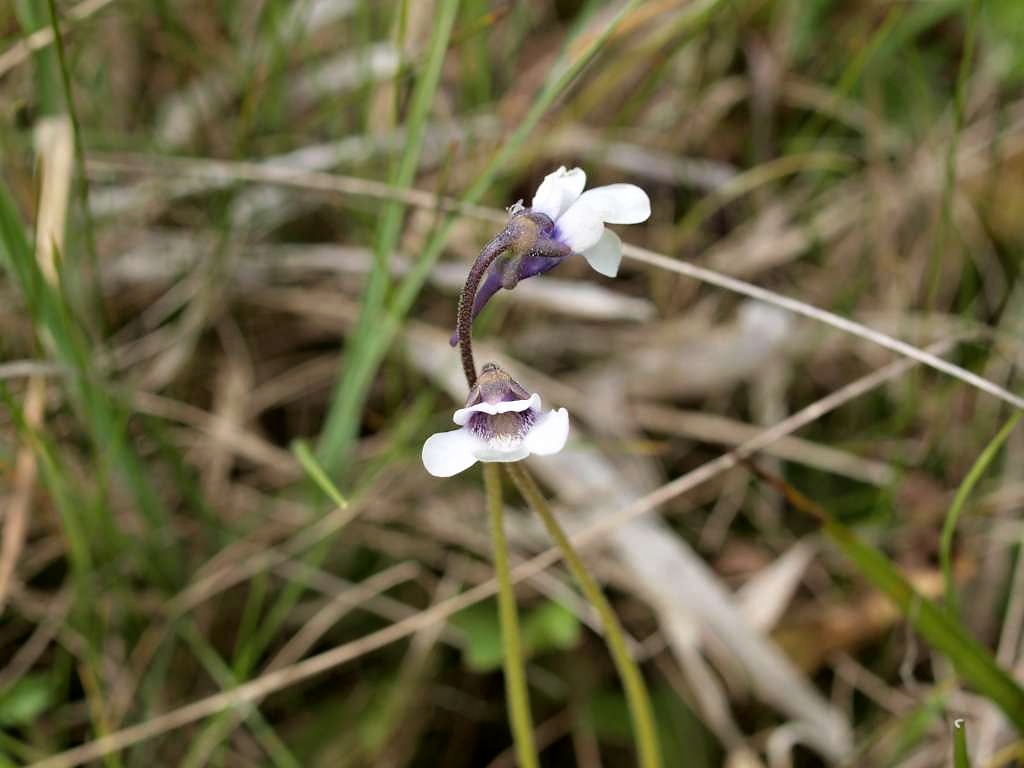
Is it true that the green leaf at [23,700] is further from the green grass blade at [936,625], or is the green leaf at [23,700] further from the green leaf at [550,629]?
the green grass blade at [936,625]

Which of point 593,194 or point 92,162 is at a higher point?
point 92,162

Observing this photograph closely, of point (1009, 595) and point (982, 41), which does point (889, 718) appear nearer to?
point (1009, 595)

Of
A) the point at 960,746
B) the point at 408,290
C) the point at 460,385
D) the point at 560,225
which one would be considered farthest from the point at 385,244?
the point at 960,746

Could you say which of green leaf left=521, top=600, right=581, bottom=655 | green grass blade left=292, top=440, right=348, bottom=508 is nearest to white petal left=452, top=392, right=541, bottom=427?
green grass blade left=292, top=440, right=348, bottom=508

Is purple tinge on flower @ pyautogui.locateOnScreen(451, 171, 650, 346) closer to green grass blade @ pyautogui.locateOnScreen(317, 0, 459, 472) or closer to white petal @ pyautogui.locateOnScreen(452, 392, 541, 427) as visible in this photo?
white petal @ pyautogui.locateOnScreen(452, 392, 541, 427)

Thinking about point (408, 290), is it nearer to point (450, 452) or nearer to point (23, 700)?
point (450, 452)

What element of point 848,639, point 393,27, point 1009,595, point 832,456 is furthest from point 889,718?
point 393,27

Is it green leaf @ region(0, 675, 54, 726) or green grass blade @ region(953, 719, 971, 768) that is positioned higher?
green leaf @ region(0, 675, 54, 726)
